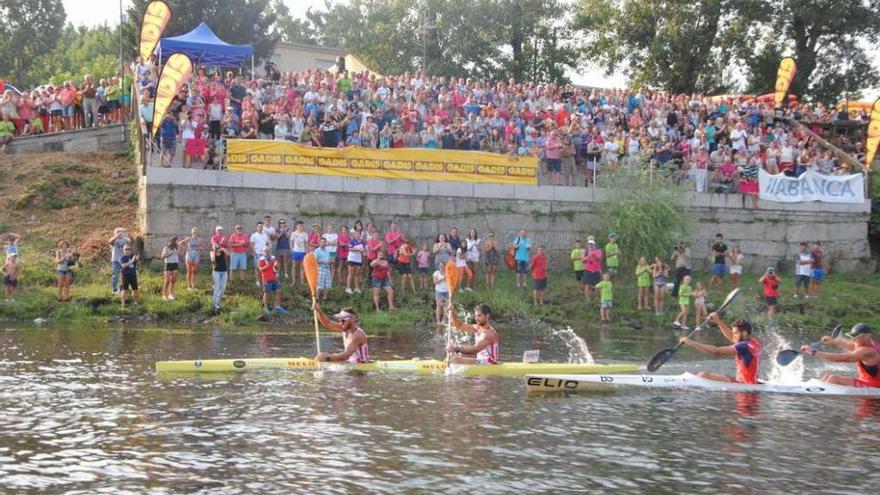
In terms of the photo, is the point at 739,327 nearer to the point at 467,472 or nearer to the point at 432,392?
the point at 432,392

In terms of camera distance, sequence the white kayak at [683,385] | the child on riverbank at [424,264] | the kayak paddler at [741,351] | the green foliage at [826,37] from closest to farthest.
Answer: the white kayak at [683,385] → the kayak paddler at [741,351] → the child on riverbank at [424,264] → the green foliage at [826,37]

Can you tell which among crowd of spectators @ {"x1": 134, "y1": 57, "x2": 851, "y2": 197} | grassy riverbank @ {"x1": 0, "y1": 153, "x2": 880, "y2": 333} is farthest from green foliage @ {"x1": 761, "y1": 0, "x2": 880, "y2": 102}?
grassy riverbank @ {"x1": 0, "y1": 153, "x2": 880, "y2": 333}

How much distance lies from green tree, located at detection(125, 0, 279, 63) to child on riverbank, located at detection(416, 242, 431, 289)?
21547 mm

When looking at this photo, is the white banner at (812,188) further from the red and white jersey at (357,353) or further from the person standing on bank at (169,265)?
the person standing on bank at (169,265)

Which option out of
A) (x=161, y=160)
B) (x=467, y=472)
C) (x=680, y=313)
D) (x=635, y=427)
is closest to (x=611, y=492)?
(x=467, y=472)

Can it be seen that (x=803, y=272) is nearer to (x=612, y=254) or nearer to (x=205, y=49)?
(x=612, y=254)

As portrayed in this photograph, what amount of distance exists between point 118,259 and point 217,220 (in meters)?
3.08

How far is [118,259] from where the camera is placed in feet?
74.0

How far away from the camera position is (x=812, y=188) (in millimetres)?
30109

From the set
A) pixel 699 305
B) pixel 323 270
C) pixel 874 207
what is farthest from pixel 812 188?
pixel 323 270

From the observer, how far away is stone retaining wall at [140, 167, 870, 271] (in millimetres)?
24516

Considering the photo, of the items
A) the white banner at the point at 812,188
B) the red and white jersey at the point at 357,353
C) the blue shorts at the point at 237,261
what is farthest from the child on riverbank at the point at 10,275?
the white banner at the point at 812,188

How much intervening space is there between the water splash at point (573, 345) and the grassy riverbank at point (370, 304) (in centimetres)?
92

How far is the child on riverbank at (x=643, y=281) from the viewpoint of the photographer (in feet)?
83.8
